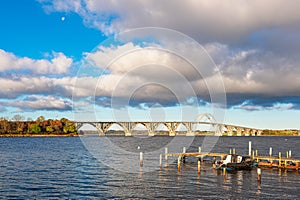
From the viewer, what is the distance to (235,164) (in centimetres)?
6725

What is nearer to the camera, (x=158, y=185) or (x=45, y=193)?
(x=45, y=193)

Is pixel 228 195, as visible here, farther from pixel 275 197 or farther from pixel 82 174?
pixel 82 174

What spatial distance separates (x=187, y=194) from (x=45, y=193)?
62.2ft

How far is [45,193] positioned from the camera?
1704 inches

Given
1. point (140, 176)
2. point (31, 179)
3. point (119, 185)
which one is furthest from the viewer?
point (140, 176)

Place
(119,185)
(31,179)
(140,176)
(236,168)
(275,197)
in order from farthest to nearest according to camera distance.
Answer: (236,168) < (140,176) < (31,179) < (119,185) < (275,197)

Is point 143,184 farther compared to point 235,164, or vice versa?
point 235,164

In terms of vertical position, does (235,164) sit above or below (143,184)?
above

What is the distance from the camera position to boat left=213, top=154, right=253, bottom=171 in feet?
218

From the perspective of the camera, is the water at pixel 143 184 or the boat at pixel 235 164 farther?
the boat at pixel 235 164

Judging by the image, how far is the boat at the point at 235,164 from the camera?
218 ft

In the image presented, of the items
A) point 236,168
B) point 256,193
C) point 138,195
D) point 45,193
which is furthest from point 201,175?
point 45,193

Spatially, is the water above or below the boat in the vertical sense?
below

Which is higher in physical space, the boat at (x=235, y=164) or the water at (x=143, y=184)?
the boat at (x=235, y=164)
